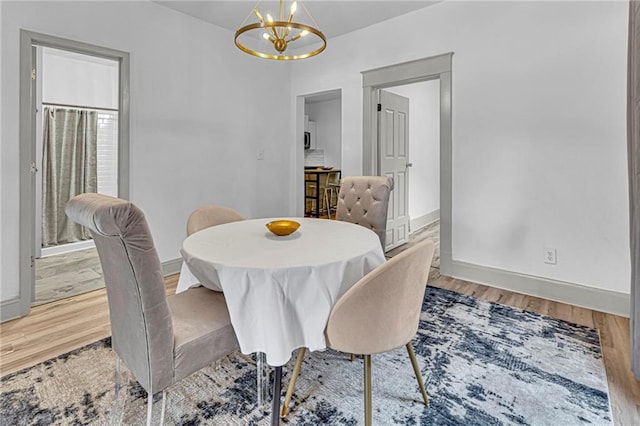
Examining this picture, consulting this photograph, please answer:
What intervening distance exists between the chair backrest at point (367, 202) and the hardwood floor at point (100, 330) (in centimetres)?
94

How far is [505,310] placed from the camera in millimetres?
2529

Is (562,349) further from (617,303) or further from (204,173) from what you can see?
(204,173)

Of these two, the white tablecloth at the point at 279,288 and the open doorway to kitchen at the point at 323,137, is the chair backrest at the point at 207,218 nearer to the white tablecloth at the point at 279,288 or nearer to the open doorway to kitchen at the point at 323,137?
the white tablecloth at the point at 279,288

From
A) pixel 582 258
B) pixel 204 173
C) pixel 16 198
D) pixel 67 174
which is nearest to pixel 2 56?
pixel 16 198

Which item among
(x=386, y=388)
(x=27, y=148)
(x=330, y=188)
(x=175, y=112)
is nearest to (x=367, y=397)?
(x=386, y=388)

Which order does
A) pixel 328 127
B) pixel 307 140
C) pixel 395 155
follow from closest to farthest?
pixel 395 155 < pixel 307 140 < pixel 328 127

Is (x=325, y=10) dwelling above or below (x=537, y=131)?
above

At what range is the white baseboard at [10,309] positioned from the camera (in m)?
2.37

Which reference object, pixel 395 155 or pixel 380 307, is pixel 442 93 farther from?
pixel 380 307

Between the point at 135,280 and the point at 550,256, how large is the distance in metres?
2.98

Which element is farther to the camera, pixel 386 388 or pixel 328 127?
pixel 328 127

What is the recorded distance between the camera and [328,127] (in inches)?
311

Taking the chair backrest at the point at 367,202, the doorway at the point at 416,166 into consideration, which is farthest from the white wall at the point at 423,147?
the chair backrest at the point at 367,202

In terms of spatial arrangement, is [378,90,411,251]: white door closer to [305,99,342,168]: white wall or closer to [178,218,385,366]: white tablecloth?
[178,218,385,366]: white tablecloth
